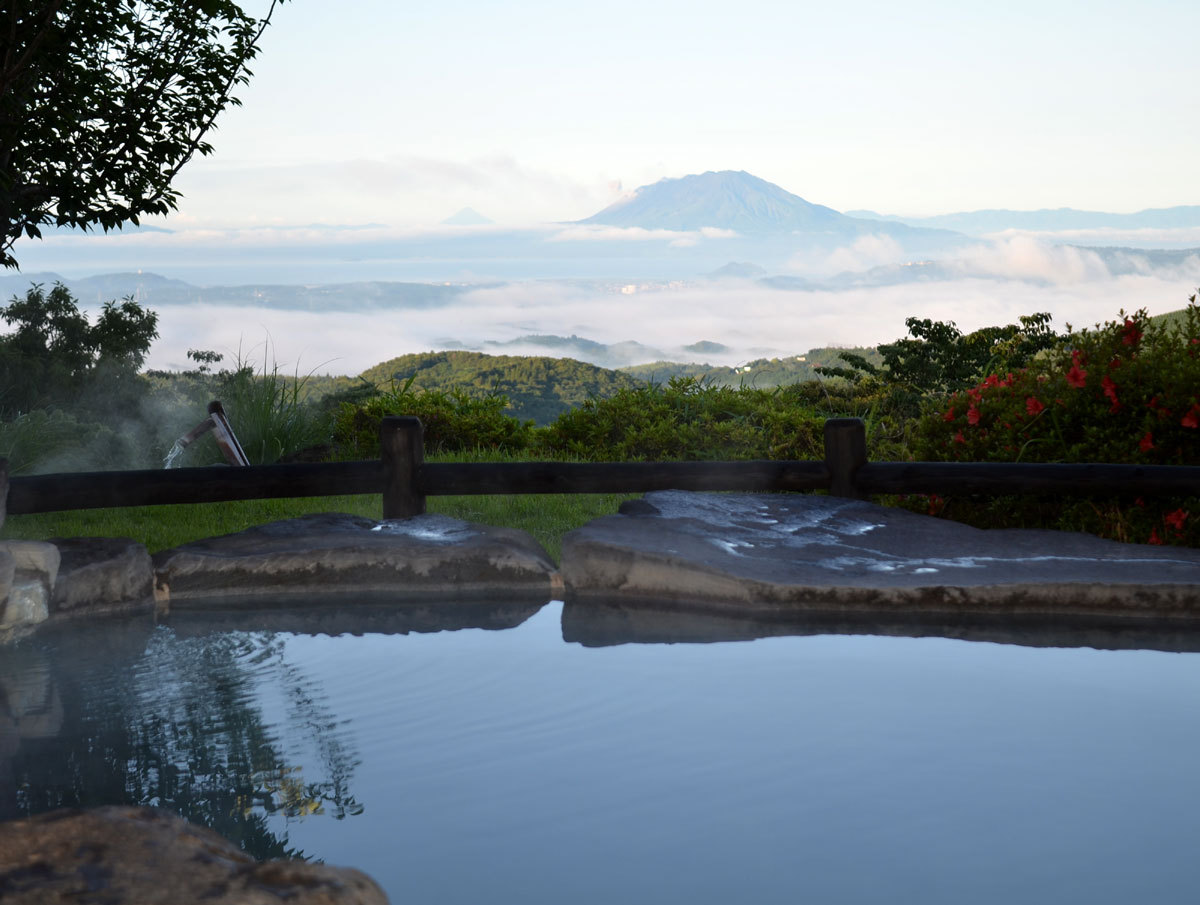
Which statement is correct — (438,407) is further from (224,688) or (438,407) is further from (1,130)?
(224,688)

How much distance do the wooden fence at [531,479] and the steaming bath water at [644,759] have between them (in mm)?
1548

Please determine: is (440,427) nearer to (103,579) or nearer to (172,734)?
(103,579)

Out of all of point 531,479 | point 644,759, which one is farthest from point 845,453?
point 644,759

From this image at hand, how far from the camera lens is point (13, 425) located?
11188mm

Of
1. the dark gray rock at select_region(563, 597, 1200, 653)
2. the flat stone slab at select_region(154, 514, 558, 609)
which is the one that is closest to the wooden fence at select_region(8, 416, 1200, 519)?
the flat stone slab at select_region(154, 514, 558, 609)

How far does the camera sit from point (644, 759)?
13.0 feet

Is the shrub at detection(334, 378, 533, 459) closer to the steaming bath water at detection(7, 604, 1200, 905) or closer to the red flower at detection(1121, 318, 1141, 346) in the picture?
the red flower at detection(1121, 318, 1141, 346)

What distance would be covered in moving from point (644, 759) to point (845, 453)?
3.84 metres

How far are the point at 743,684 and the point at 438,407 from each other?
8.61 m

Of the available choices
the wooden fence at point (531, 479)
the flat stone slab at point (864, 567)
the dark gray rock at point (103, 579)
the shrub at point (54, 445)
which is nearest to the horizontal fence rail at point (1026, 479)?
the wooden fence at point (531, 479)

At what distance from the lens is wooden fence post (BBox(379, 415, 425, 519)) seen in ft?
23.7

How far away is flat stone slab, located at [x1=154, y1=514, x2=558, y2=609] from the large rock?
333 cm

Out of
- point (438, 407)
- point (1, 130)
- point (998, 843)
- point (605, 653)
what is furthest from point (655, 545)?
point (438, 407)

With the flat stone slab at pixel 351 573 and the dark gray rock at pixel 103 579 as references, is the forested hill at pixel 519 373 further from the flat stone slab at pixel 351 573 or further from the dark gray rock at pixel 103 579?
the dark gray rock at pixel 103 579
